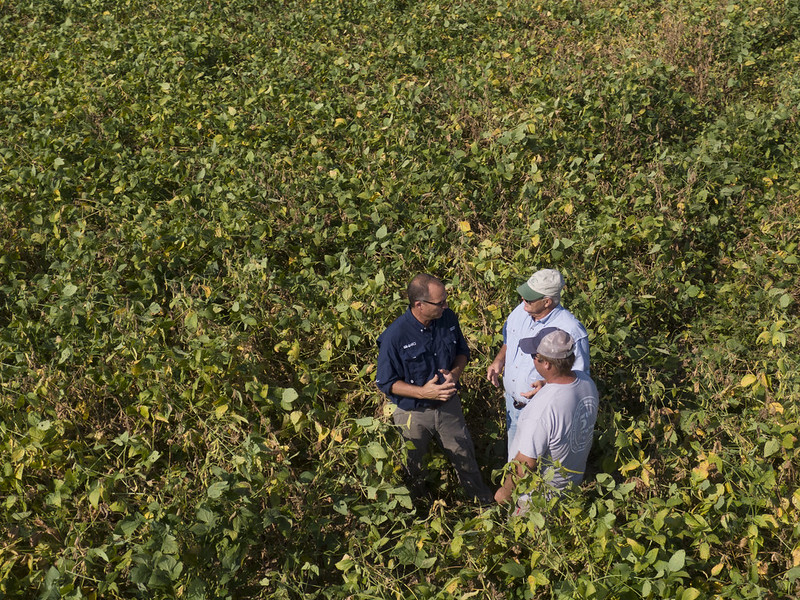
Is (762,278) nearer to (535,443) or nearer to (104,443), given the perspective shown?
(535,443)

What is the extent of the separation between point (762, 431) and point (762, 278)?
1685 mm

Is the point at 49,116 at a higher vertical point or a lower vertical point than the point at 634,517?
higher

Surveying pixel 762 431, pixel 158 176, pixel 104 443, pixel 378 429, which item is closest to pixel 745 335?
pixel 762 431

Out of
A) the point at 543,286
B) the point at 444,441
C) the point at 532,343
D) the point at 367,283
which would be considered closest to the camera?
the point at 532,343

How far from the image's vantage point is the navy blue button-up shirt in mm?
3273

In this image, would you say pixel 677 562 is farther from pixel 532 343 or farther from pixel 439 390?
pixel 439 390

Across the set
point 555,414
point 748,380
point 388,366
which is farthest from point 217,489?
point 748,380

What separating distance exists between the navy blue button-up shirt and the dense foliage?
0.80 feet

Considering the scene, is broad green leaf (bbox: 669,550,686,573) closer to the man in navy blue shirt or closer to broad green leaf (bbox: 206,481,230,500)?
the man in navy blue shirt

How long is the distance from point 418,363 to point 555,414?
0.78 m

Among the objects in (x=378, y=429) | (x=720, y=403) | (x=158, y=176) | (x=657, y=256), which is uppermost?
(x=158, y=176)

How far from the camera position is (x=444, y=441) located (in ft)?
11.3

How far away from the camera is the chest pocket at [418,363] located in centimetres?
328

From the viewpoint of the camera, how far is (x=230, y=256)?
15.5ft
